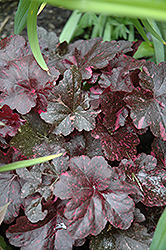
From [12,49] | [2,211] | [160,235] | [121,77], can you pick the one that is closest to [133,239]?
[160,235]

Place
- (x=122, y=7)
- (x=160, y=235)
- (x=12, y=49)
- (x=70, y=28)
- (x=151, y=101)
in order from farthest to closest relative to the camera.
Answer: (x=70, y=28)
(x=12, y=49)
(x=151, y=101)
(x=160, y=235)
(x=122, y=7)

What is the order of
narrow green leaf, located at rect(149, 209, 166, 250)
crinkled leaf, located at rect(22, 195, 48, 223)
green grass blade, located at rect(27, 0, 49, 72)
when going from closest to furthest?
narrow green leaf, located at rect(149, 209, 166, 250) → crinkled leaf, located at rect(22, 195, 48, 223) → green grass blade, located at rect(27, 0, 49, 72)

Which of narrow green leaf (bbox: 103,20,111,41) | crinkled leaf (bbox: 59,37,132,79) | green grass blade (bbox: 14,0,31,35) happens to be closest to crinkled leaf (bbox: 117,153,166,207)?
crinkled leaf (bbox: 59,37,132,79)

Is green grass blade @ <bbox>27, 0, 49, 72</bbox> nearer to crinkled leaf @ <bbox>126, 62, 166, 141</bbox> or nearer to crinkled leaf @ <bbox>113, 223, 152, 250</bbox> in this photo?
crinkled leaf @ <bbox>126, 62, 166, 141</bbox>

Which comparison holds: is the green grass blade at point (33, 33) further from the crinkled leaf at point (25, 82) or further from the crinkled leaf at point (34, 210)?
the crinkled leaf at point (34, 210)

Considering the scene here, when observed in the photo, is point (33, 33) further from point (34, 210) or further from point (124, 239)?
point (124, 239)

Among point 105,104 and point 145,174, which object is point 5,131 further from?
point 145,174

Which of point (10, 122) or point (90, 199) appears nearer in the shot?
point (90, 199)

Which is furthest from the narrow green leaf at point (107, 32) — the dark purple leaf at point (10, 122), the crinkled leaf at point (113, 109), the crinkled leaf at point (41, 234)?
the crinkled leaf at point (41, 234)
